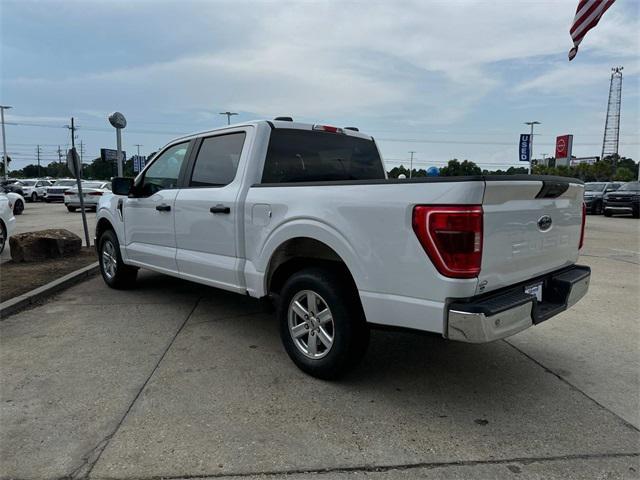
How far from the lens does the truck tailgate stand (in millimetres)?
2891

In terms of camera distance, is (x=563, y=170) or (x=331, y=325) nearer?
(x=331, y=325)

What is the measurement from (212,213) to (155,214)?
1.23 metres

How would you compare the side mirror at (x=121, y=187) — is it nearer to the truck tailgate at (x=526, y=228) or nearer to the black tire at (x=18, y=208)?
the truck tailgate at (x=526, y=228)

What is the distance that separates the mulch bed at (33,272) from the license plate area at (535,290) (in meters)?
5.69

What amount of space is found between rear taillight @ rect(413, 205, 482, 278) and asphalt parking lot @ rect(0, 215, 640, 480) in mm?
1031

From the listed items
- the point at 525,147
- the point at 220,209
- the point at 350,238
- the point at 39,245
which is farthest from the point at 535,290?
the point at 525,147

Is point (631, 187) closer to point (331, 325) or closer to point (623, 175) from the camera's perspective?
point (331, 325)

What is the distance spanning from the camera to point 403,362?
13.5ft

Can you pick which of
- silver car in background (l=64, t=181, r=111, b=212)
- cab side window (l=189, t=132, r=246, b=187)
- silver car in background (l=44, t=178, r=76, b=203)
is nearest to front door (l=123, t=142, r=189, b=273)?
cab side window (l=189, t=132, r=246, b=187)

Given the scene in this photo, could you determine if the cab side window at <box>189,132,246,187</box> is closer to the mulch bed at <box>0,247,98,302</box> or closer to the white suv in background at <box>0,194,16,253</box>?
the mulch bed at <box>0,247,98,302</box>

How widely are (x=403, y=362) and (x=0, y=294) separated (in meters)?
5.07

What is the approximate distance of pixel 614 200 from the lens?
22.7 m

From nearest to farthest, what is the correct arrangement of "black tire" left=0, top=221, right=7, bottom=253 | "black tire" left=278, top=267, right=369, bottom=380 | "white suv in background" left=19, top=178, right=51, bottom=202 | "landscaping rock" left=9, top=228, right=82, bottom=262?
"black tire" left=278, top=267, right=369, bottom=380, "landscaping rock" left=9, top=228, right=82, bottom=262, "black tire" left=0, top=221, right=7, bottom=253, "white suv in background" left=19, top=178, right=51, bottom=202

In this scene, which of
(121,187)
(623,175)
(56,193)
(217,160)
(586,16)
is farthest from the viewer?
(623,175)
